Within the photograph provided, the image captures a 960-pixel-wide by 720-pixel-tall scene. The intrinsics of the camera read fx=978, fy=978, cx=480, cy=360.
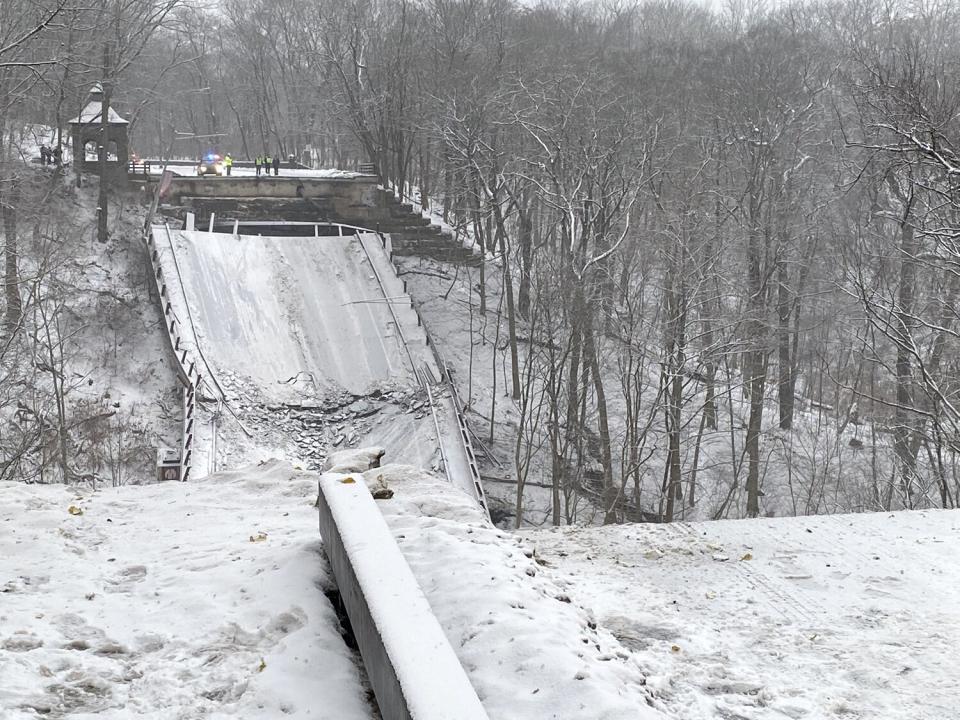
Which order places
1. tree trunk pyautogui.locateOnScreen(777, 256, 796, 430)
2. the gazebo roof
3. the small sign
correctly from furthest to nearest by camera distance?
the gazebo roof, tree trunk pyautogui.locateOnScreen(777, 256, 796, 430), the small sign

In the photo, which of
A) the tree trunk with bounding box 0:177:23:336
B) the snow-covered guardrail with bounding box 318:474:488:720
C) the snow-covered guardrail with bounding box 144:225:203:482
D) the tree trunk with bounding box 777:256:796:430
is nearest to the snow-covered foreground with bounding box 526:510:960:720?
the snow-covered guardrail with bounding box 318:474:488:720

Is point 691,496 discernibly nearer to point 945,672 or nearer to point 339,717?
point 945,672

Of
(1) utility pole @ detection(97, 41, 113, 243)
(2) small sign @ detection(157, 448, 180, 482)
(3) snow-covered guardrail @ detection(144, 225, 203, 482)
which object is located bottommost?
(2) small sign @ detection(157, 448, 180, 482)

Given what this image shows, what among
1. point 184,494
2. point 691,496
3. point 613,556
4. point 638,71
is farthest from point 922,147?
point 638,71

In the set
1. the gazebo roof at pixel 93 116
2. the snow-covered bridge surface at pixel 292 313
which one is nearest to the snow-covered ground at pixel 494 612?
the snow-covered bridge surface at pixel 292 313

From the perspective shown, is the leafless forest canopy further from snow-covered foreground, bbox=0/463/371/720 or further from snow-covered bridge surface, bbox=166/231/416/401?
snow-covered foreground, bbox=0/463/371/720

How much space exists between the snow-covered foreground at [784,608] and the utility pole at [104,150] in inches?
1055

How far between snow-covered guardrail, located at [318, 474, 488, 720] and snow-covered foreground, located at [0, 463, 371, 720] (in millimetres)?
295

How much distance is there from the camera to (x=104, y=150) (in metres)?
33.3

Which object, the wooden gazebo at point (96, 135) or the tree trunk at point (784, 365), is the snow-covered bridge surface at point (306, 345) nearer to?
the wooden gazebo at point (96, 135)

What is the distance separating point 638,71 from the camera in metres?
36.4

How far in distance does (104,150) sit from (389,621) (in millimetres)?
31828

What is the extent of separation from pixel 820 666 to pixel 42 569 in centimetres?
536

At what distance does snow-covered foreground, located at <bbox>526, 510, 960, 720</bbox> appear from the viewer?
587cm
